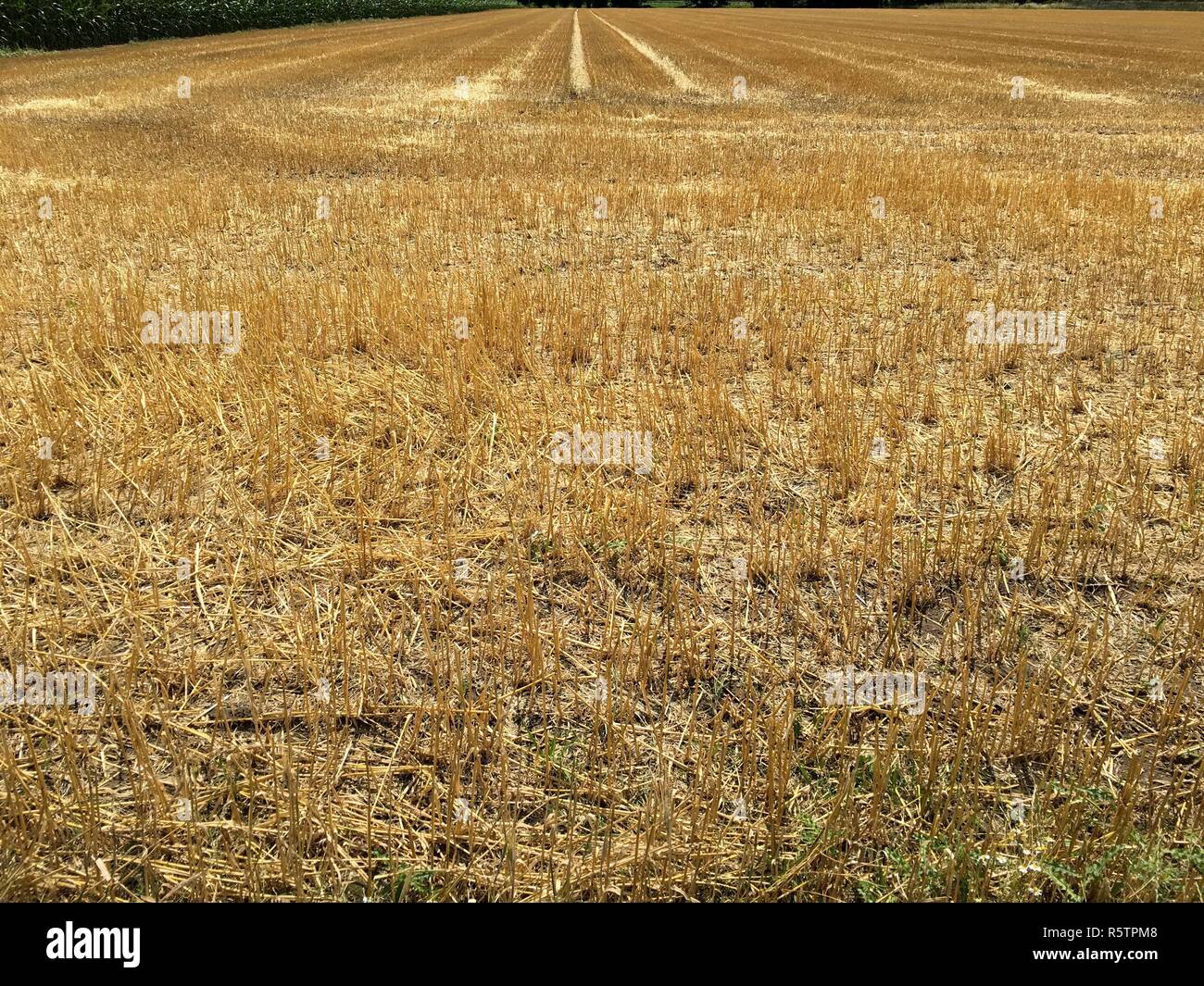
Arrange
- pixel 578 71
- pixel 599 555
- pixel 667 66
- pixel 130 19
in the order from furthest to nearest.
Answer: pixel 130 19, pixel 667 66, pixel 578 71, pixel 599 555

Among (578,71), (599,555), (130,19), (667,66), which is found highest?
(130,19)

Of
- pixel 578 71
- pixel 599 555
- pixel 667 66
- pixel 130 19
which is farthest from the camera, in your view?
pixel 130 19

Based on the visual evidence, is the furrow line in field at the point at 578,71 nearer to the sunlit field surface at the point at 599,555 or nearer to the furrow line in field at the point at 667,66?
the furrow line in field at the point at 667,66

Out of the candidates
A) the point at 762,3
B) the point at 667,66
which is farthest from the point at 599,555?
the point at 762,3

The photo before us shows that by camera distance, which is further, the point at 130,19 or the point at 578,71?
the point at 130,19

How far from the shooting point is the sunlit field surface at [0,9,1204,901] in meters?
2.51

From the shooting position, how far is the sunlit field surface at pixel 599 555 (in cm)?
251

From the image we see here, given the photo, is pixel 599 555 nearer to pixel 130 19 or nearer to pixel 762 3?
pixel 130 19

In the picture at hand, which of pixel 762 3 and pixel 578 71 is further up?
pixel 762 3

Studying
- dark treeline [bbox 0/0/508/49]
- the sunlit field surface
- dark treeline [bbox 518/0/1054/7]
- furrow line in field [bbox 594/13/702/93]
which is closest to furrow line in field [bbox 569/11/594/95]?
furrow line in field [bbox 594/13/702/93]

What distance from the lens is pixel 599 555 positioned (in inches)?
156

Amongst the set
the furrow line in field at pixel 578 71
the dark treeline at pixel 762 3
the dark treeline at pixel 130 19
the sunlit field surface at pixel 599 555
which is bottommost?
the sunlit field surface at pixel 599 555

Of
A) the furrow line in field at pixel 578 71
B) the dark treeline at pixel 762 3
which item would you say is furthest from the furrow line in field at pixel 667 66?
the dark treeline at pixel 762 3
